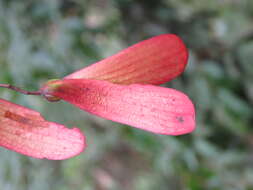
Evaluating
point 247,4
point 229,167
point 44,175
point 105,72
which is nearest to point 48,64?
point 44,175

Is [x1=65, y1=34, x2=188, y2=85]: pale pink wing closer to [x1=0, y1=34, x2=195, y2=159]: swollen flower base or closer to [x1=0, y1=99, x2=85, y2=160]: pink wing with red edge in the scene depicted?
[x1=0, y1=34, x2=195, y2=159]: swollen flower base

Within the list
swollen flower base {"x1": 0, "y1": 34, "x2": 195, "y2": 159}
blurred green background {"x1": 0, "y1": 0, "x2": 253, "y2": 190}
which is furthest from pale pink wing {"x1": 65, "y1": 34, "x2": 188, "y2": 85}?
blurred green background {"x1": 0, "y1": 0, "x2": 253, "y2": 190}

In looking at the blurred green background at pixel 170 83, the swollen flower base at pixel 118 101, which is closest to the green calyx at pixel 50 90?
the swollen flower base at pixel 118 101

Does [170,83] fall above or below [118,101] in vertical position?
below

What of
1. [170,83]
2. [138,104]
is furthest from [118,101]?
[170,83]

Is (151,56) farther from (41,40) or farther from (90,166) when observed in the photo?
(90,166)

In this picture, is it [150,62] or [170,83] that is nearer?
[150,62]

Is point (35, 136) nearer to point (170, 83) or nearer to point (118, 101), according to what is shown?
point (118, 101)
